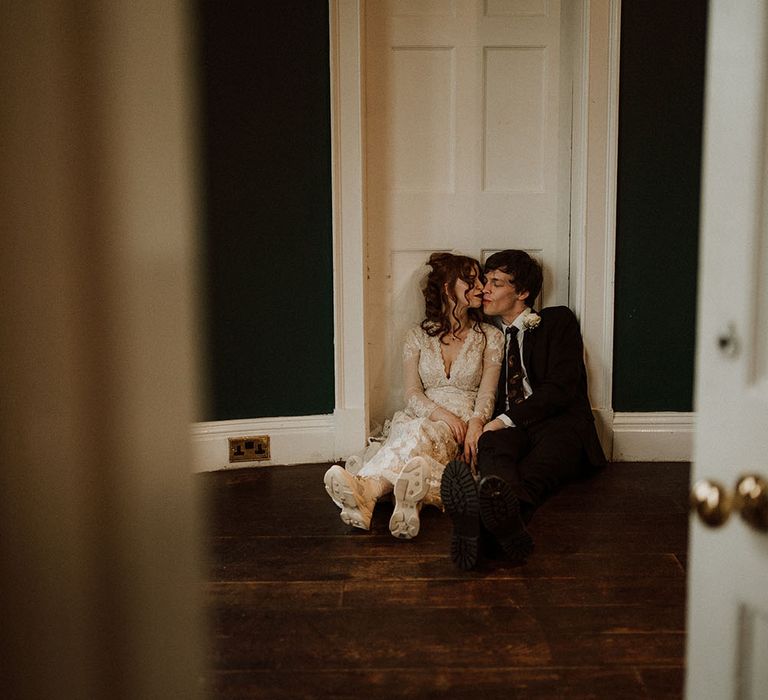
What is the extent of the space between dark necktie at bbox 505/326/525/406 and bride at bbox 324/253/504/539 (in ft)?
0.14

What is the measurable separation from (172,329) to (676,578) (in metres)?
2.06

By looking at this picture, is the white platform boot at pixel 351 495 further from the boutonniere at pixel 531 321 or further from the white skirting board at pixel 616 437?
the boutonniere at pixel 531 321

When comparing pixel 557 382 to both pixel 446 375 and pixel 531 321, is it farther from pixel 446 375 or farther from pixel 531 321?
pixel 446 375

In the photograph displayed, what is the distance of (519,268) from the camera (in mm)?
3297

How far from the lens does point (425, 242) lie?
344 centimetres

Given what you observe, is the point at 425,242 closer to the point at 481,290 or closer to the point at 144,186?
the point at 481,290

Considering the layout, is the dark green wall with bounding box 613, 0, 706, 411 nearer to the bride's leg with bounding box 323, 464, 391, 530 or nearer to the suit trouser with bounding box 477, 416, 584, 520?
the suit trouser with bounding box 477, 416, 584, 520

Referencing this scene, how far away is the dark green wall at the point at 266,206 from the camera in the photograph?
315 centimetres

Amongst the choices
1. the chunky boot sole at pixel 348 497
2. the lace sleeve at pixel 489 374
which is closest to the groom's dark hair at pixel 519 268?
the lace sleeve at pixel 489 374

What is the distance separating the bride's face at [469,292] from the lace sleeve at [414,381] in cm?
23

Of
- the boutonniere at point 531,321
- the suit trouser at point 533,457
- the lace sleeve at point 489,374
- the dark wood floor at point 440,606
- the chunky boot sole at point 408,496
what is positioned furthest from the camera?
the boutonniere at point 531,321

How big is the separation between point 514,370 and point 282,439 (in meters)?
1.05

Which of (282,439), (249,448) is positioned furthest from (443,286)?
(249,448)

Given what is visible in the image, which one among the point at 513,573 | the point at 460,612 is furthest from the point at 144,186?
the point at 513,573
